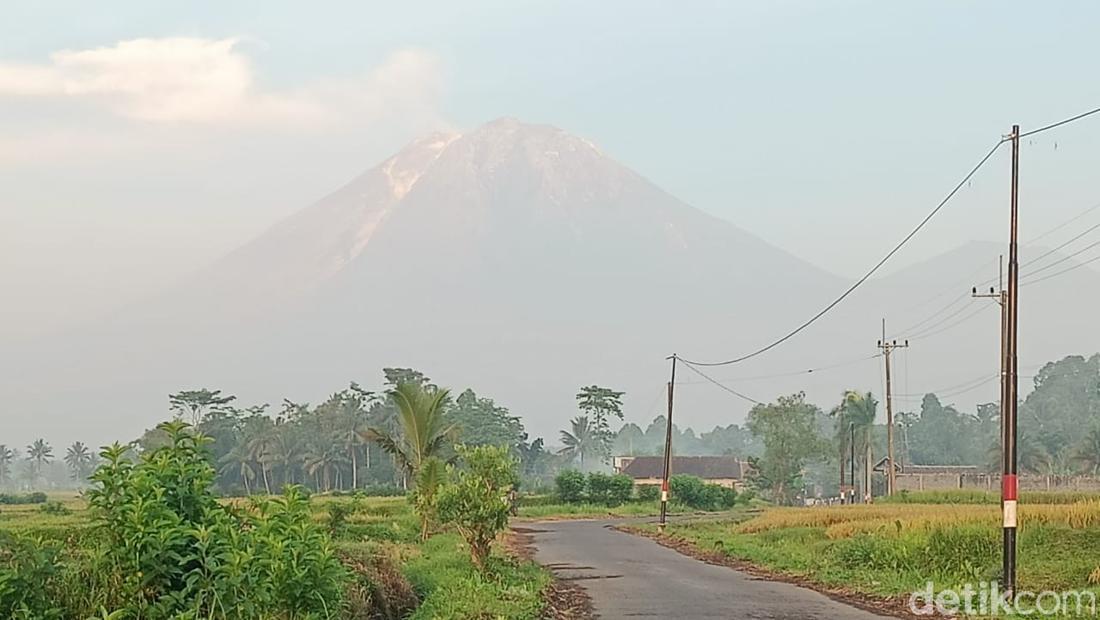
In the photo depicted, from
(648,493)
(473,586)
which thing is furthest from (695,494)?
(473,586)

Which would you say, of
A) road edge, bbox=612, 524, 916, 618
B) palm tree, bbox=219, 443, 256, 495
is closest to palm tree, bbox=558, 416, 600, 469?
palm tree, bbox=219, 443, 256, 495

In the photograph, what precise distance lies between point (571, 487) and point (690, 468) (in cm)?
4904

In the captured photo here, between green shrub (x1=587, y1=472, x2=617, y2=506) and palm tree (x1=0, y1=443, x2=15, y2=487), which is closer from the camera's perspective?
green shrub (x1=587, y1=472, x2=617, y2=506)

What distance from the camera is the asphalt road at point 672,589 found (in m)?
14.5

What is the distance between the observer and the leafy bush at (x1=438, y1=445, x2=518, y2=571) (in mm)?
17781

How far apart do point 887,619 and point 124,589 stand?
8819mm

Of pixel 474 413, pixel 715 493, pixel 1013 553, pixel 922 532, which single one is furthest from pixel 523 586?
pixel 474 413

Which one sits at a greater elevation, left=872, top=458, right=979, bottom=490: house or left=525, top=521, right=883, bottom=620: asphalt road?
left=872, top=458, right=979, bottom=490: house

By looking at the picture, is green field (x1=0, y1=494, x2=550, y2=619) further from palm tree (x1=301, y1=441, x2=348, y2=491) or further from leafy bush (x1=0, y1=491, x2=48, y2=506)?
palm tree (x1=301, y1=441, x2=348, y2=491)

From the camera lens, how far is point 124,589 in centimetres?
804

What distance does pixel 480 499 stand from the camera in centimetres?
1780

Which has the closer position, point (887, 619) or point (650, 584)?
point (887, 619)

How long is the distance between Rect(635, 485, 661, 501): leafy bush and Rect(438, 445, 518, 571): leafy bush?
1842 inches

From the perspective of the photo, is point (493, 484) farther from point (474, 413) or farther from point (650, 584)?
point (474, 413)
